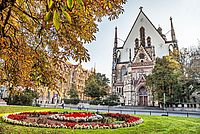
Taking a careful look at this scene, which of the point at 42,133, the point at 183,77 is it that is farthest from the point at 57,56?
the point at 183,77

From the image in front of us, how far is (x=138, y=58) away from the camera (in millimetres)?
50594

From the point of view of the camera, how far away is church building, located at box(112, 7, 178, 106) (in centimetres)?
4700

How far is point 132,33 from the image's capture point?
57250mm

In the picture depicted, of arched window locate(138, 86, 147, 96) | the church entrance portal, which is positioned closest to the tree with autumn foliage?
the church entrance portal

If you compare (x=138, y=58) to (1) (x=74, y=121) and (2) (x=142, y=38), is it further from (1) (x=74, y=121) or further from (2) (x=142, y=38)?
(1) (x=74, y=121)

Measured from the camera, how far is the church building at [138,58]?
4700 centimetres

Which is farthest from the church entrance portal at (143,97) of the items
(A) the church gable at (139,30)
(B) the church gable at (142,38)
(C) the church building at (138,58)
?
(A) the church gable at (139,30)

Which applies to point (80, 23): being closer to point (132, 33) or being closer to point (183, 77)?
point (183, 77)

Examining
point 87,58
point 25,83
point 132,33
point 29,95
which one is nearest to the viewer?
point 87,58

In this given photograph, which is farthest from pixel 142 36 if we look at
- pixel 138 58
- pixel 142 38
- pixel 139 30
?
pixel 138 58

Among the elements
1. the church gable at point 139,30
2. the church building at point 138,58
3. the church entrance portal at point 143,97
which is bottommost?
the church entrance portal at point 143,97

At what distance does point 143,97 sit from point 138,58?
10311 mm

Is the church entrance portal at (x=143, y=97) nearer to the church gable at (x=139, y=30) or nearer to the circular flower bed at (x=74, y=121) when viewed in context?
the church gable at (x=139, y=30)

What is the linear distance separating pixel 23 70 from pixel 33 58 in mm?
628
